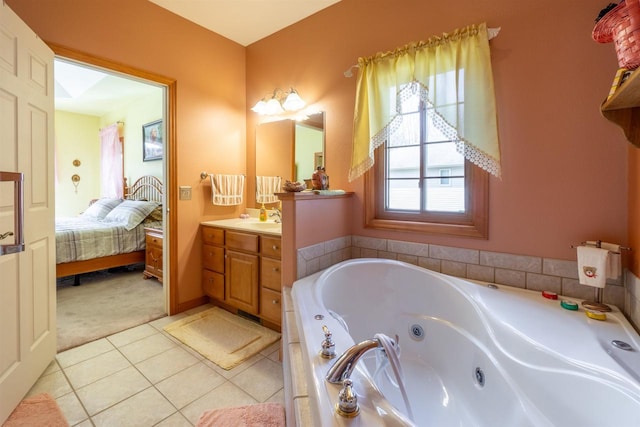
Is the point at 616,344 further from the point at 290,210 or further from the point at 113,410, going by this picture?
the point at 113,410

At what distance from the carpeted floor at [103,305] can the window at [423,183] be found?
7.35ft

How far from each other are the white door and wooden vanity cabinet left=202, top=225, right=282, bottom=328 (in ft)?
3.61

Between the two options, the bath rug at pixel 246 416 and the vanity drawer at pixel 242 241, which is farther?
the vanity drawer at pixel 242 241

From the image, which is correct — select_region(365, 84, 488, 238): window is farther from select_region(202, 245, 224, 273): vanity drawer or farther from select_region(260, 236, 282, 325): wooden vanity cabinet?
select_region(202, 245, 224, 273): vanity drawer

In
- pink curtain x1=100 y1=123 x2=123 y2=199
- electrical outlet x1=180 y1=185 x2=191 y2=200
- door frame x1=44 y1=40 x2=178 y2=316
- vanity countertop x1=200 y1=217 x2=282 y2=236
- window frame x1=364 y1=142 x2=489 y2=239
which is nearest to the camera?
window frame x1=364 y1=142 x2=489 y2=239

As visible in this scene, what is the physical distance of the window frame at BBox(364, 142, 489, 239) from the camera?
1802mm

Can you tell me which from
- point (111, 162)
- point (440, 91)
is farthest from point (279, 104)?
point (111, 162)

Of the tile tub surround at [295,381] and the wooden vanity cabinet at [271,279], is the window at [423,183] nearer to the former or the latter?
the wooden vanity cabinet at [271,279]

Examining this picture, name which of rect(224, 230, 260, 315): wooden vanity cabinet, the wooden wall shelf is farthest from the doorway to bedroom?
the wooden wall shelf

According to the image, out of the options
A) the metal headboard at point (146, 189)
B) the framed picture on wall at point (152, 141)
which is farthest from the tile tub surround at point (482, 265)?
the framed picture on wall at point (152, 141)

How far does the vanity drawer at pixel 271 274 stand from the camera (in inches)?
84.6

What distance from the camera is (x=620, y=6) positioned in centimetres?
86

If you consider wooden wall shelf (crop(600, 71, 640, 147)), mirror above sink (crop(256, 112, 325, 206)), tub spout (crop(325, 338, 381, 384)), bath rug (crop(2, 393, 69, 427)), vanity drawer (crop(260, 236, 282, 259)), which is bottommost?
bath rug (crop(2, 393, 69, 427))

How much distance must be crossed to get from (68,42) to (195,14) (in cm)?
103
